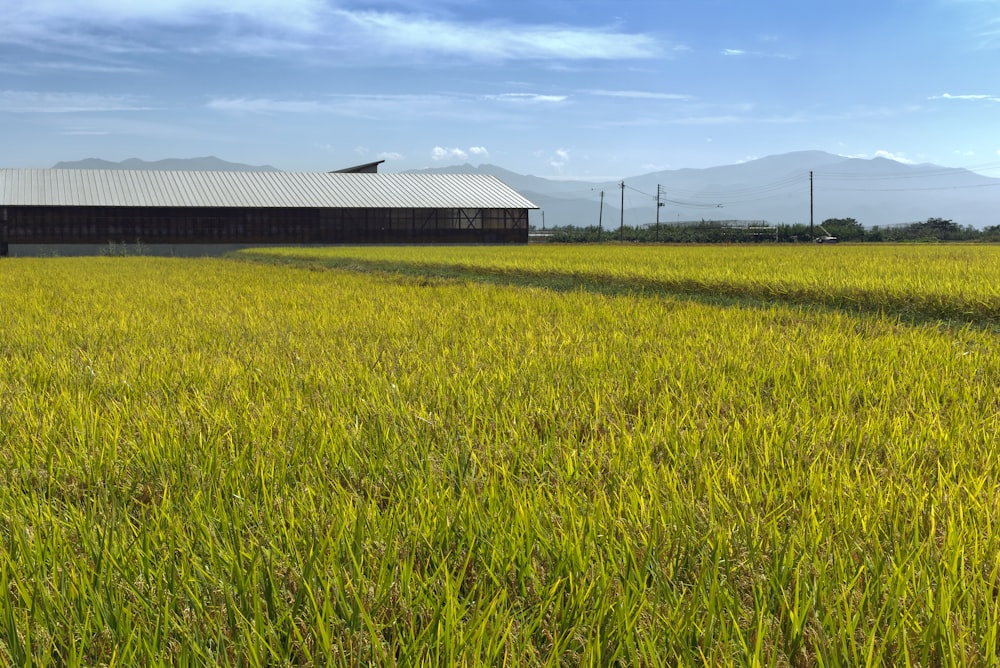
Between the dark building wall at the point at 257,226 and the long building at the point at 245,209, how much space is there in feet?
0.17

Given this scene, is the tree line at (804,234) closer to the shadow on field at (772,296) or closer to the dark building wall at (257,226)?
the dark building wall at (257,226)

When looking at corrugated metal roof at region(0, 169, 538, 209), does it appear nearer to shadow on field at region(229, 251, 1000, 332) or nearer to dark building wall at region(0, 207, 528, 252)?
dark building wall at region(0, 207, 528, 252)

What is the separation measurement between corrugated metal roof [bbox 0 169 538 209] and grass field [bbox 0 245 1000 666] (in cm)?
3712

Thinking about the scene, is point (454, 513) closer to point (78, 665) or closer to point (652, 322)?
point (78, 665)

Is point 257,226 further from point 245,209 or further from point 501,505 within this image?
point 501,505

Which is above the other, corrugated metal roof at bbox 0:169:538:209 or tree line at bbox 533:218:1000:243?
corrugated metal roof at bbox 0:169:538:209

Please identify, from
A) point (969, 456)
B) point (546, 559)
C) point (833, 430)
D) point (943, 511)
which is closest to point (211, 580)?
point (546, 559)

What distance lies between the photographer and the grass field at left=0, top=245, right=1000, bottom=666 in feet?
4.27

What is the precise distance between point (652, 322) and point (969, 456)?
3847 mm

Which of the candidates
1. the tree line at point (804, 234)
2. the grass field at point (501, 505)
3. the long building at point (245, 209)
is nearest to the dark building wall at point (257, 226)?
the long building at point (245, 209)

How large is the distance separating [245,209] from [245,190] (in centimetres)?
291

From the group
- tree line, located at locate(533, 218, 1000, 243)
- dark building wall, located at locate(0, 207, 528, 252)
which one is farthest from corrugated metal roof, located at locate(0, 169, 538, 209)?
tree line, located at locate(533, 218, 1000, 243)

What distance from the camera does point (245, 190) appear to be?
41531 millimetres

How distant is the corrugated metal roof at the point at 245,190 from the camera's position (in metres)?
37.8
